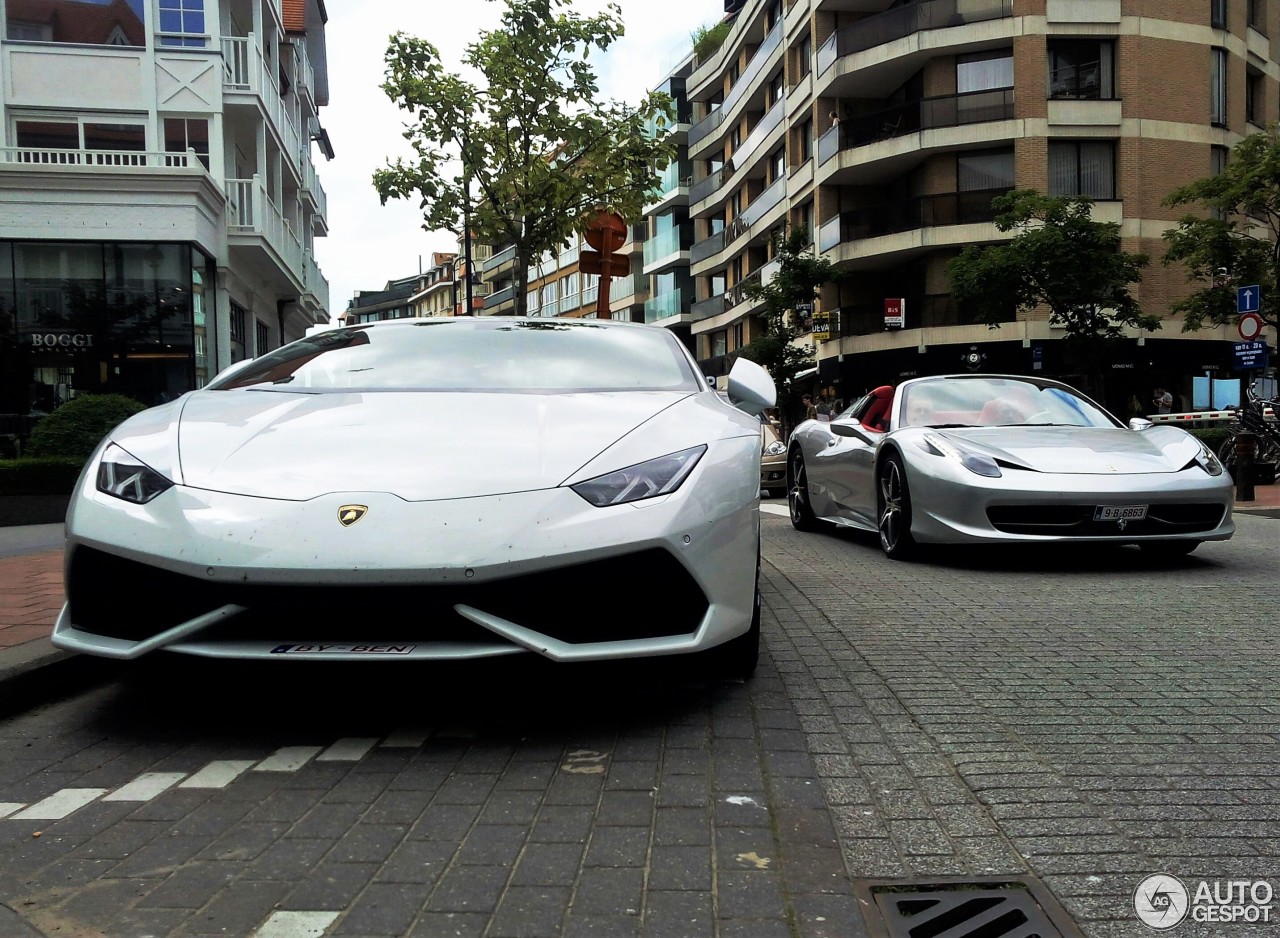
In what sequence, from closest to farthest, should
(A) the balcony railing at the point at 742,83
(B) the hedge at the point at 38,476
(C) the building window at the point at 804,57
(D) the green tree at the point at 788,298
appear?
(B) the hedge at the point at 38,476 < (D) the green tree at the point at 788,298 < (C) the building window at the point at 804,57 < (A) the balcony railing at the point at 742,83

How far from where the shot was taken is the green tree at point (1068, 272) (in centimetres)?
2367

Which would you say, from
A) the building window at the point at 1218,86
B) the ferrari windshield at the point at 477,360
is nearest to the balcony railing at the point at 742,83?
the building window at the point at 1218,86

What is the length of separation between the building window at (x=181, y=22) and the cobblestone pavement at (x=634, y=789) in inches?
813

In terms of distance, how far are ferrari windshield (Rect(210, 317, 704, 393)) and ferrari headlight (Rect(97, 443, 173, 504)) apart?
0.86 m

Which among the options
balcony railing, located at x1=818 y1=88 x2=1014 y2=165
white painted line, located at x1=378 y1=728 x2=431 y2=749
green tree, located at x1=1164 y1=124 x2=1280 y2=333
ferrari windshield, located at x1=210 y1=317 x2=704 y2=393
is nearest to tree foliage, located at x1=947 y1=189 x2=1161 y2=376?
green tree, located at x1=1164 y1=124 x2=1280 y2=333

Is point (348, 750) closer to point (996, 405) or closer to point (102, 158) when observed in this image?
point (996, 405)

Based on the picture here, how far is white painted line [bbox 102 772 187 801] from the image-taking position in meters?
2.74

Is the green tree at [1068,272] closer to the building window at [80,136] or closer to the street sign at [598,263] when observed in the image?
the street sign at [598,263]

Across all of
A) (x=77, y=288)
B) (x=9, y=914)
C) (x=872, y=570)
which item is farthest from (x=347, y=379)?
(x=77, y=288)

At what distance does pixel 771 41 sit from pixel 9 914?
4456 cm

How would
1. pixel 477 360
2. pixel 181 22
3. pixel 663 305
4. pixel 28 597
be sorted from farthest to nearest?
1. pixel 663 305
2. pixel 181 22
3. pixel 28 597
4. pixel 477 360

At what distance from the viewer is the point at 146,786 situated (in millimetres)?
2820

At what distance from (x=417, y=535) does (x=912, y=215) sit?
105ft

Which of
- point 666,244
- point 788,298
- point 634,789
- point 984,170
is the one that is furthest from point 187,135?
point 666,244
